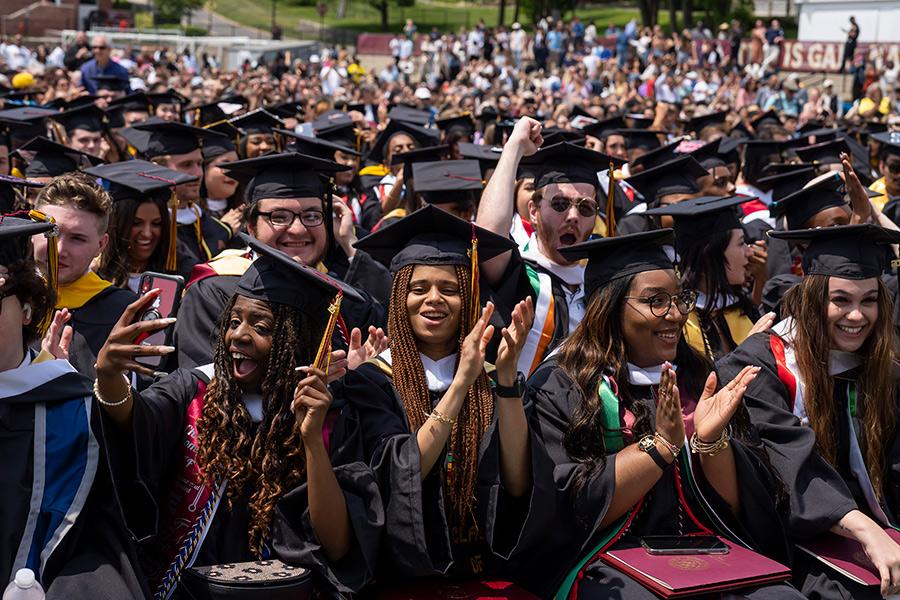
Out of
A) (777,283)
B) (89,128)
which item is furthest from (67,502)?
(89,128)

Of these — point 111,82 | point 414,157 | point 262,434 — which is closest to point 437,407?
point 262,434

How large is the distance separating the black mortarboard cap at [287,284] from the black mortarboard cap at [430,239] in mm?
518

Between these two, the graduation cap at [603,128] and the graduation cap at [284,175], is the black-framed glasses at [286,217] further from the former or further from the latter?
the graduation cap at [603,128]

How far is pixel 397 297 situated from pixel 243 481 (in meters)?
0.96

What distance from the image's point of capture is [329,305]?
3.79 m

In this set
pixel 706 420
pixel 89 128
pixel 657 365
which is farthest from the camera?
pixel 89 128

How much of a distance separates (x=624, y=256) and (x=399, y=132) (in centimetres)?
559

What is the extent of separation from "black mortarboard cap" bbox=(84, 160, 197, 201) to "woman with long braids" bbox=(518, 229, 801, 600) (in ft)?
8.09

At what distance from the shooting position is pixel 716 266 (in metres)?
5.59

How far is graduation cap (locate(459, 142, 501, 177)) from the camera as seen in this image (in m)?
7.99

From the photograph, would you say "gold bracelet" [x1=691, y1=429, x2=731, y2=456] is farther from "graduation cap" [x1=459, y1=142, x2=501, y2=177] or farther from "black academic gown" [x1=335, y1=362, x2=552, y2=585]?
"graduation cap" [x1=459, y1=142, x2=501, y2=177]

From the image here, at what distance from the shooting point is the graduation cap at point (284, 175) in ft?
17.4

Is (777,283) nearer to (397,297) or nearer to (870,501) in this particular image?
(870,501)

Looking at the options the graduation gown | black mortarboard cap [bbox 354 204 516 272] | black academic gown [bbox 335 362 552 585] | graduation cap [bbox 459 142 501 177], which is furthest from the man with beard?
the graduation gown
